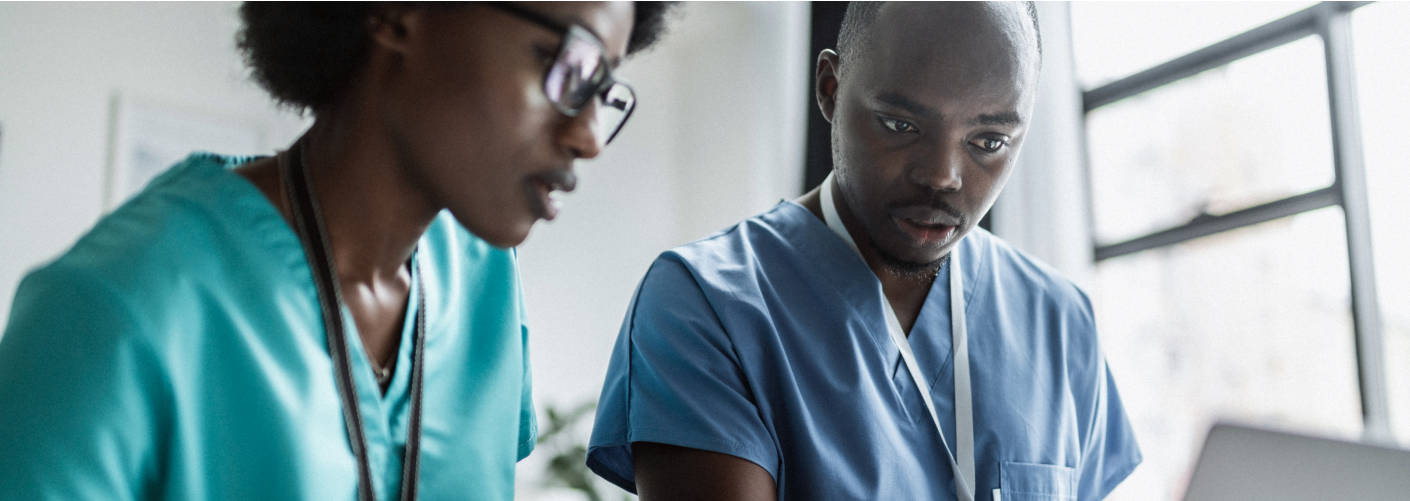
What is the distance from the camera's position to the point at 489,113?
78 cm

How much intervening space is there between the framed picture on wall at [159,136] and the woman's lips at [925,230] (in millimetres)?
2629

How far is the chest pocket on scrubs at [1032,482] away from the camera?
1.15 m

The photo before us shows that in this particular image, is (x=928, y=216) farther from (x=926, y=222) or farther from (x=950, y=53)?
(x=950, y=53)

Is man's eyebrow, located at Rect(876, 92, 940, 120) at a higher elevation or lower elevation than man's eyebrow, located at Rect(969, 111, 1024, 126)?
higher

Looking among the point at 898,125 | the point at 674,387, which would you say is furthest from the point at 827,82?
the point at 674,387

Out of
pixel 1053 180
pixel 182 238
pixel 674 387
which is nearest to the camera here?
pixel 182 238

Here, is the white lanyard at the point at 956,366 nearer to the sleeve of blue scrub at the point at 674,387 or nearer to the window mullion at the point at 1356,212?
the sleeve of blue scrub at the point at 674,387

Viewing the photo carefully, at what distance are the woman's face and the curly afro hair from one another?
0.05 m

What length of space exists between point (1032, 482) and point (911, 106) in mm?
469

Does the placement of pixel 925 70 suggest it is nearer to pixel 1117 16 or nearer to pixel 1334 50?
pixel 1334 50

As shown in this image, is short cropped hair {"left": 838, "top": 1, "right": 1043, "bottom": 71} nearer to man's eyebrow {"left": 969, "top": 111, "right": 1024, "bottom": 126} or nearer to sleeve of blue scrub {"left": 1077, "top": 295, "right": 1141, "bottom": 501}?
man's eyebrow {"left": 969, "top": 111, "right": 1024, "bottom": 126}

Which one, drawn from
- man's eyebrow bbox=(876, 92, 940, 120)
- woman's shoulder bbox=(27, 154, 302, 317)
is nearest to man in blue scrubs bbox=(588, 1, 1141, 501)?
man's eyebrow bbox=(876, 92, 940, 120)

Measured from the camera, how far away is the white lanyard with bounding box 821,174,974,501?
3.72 ft

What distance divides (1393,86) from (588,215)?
2859mm
